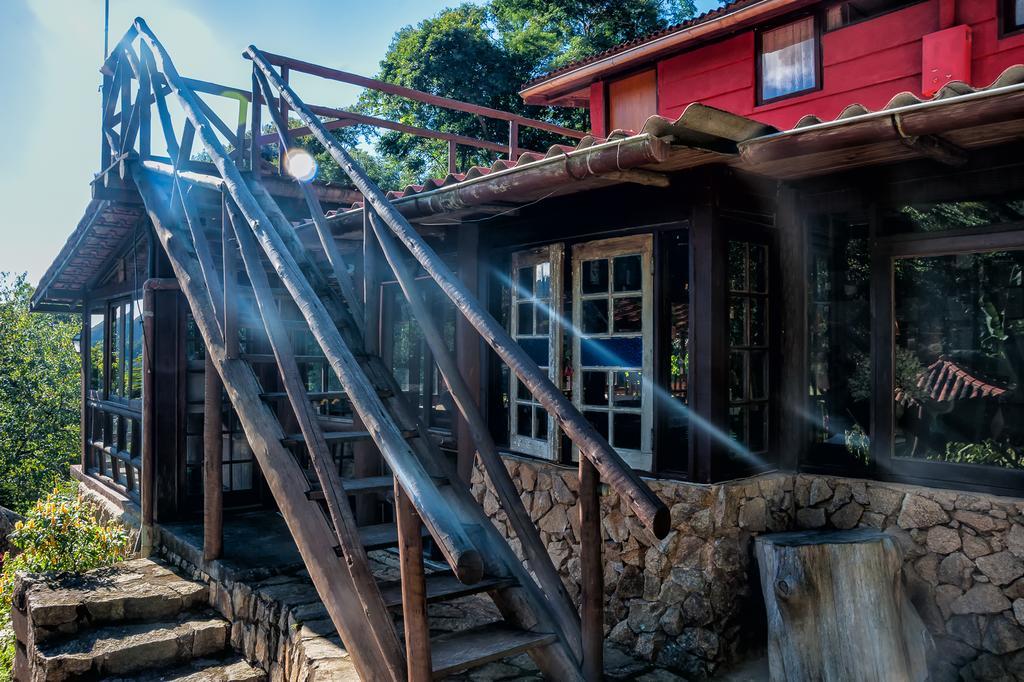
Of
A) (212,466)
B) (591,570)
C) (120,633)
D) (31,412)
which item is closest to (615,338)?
(591,570)

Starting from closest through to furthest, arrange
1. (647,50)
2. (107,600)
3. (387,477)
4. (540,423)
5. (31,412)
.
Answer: (387,477) → (107,600) → (540,423) → (647,50) → (31,412)

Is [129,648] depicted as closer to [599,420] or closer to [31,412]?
[599,420]

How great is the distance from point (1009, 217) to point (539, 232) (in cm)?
301

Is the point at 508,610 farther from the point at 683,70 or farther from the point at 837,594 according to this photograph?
the point at 683,70

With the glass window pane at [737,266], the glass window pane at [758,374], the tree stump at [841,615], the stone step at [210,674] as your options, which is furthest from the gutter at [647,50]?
the stone step at [210,674]

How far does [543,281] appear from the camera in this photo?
19.1 feet

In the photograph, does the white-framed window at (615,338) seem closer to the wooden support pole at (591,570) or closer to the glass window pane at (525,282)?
the glass window pane at (525,282)

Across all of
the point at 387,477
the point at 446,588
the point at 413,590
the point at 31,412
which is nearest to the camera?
the point at 413,590

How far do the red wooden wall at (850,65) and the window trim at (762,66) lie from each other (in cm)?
4

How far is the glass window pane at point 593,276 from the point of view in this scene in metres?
5.46

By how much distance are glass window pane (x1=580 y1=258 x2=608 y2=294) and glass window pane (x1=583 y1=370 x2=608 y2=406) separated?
62 cm

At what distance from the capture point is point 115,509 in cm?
907

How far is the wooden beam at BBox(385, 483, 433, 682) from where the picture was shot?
299cm

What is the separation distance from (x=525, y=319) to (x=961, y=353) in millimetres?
3597
